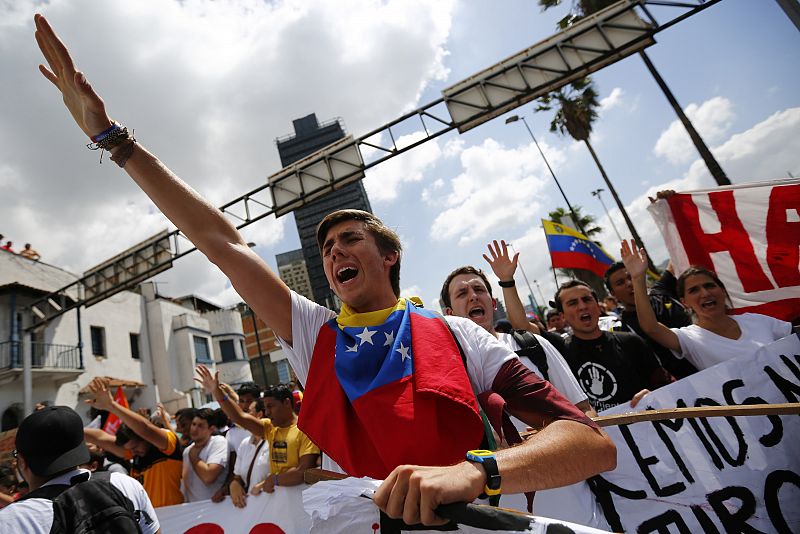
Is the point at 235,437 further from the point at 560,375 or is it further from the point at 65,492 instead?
the point at 560,375

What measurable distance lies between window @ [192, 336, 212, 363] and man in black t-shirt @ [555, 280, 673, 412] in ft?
91.7

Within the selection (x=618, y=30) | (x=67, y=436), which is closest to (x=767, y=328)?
(x=67, y=436)

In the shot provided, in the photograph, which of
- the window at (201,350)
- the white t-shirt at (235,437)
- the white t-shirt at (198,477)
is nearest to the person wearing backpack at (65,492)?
the white t-shirt at (198,477)

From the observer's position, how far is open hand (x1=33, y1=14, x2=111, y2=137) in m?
1.79

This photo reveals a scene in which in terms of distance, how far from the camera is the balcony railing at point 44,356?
51.5 feet

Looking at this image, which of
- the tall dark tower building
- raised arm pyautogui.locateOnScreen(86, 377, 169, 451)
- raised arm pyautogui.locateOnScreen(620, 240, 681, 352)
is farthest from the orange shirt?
the tall dark tower building

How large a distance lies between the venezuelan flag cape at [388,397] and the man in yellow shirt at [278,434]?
308cm

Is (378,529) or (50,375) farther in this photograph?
(50,375)

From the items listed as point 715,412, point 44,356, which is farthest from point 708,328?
point 44,356

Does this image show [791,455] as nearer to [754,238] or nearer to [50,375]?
[754,238]

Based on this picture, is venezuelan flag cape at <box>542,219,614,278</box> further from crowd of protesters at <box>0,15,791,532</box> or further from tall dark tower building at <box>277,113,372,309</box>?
tall dark tower building at <box>277,113,372,309</box>

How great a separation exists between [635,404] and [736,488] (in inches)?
26.6

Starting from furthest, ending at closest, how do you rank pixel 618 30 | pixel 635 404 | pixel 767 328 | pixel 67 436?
pixel 618 30
pixel 767 328
pixel 635 404
pixel 67 436

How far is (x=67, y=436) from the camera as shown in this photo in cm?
236
